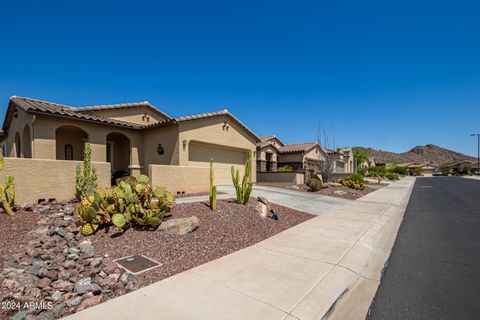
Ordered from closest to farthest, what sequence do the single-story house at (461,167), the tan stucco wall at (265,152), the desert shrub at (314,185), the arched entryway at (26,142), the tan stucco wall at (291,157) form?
the arched entryway at (26,142) → the desert shrub at (314,185) → the tan stucco wall at (265,152) → the tan stucco wall at (291,157) → the single-story house at (461,167)

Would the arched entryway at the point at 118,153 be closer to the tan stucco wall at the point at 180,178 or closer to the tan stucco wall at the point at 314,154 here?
the tan stucco wall at the point at 180,178

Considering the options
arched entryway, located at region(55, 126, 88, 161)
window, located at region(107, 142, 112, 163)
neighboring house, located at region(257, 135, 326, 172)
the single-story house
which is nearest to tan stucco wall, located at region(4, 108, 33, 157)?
arched entryway, located at region(55, 126, 88, 161)

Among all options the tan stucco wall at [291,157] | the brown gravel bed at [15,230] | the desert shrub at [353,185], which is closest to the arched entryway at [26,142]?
the brown gravel bed at [15,230]

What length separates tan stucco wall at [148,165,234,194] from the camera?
1155 centimetres

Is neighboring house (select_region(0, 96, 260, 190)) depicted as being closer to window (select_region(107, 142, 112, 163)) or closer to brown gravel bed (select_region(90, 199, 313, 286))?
window (select_region(107, 142, 112, 163))

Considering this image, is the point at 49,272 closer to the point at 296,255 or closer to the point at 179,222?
the point at 179,222

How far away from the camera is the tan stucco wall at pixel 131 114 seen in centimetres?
1674

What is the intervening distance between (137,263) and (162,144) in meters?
11.6

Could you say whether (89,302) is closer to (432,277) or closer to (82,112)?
(432,277)

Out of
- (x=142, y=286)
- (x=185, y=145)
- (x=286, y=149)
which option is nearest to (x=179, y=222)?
(x=142, y=286)

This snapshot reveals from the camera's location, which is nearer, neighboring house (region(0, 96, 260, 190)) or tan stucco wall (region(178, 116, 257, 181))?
neighboring house (region(0, 96, 260, 190))

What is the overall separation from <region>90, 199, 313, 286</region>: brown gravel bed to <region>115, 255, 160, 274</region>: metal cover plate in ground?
156mm

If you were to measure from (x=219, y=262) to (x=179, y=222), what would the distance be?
6.20 ft

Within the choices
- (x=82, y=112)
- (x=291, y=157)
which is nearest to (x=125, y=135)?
(x=82, y=112)
